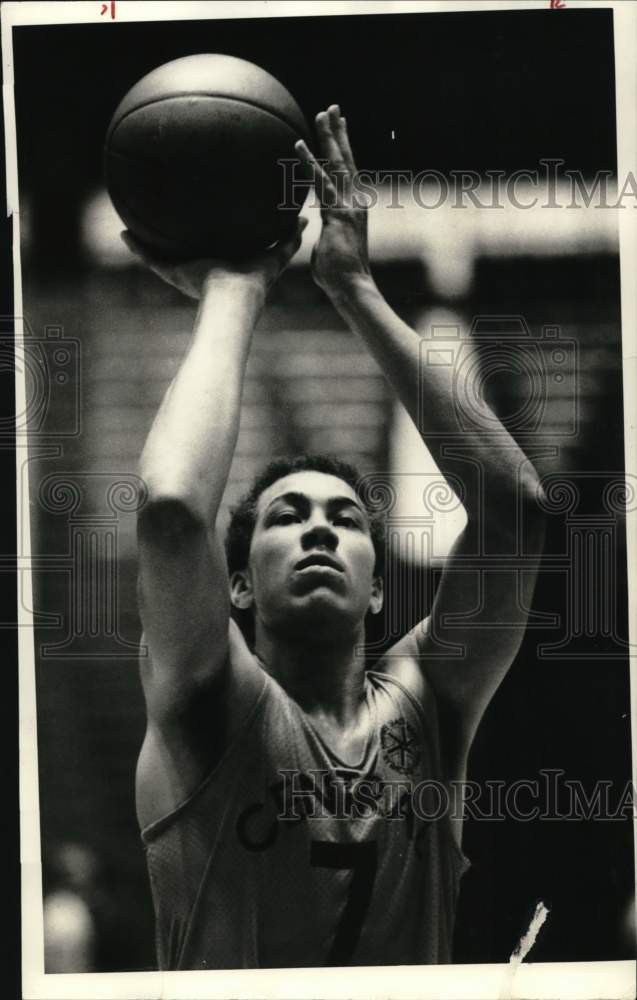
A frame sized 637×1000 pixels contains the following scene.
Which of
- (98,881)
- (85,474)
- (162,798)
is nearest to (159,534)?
(85,474)

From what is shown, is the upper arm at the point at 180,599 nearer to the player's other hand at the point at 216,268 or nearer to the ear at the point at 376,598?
the ear at the point at 376,598

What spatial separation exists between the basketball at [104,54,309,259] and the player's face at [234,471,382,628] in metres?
0.55

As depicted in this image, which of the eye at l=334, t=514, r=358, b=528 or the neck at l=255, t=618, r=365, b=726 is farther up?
the eye at l=334, t=514, r=358, b=528

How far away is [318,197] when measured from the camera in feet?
8.86

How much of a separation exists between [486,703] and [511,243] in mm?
1026

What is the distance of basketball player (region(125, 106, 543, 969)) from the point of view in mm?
2590

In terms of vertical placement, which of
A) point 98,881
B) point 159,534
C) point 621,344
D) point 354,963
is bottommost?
point 354,963

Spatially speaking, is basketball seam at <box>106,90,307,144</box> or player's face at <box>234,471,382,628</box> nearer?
basketball seam at <box>106,90,307,144</box>

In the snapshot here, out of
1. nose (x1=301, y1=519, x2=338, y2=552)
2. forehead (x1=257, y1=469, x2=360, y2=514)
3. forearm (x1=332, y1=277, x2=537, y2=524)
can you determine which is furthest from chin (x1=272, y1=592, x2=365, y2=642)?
forearm (x1=332, y1=277, x2=537, y2=524)

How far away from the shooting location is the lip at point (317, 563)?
2.65 meters

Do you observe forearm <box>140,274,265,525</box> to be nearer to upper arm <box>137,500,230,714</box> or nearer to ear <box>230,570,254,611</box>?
upper arm <box>137,500,230,714</box>

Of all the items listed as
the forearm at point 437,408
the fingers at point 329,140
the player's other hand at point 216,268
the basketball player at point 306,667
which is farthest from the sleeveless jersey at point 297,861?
the fingers at point 329,140

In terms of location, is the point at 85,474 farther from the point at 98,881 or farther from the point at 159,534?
the point at 98,881

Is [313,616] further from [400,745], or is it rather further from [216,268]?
[216,268]
